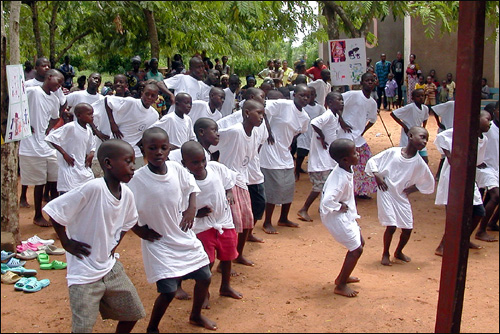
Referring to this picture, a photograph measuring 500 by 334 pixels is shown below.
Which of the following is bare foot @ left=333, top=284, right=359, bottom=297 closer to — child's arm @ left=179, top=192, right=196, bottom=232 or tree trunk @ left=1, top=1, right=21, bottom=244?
child's arm @ left=179, top=192, right=196, bottom=232

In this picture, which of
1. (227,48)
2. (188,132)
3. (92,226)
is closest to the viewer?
(92,226)

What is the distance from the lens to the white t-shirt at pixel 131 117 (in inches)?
301

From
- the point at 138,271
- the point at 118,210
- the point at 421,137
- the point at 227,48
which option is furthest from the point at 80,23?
the point at 118,210

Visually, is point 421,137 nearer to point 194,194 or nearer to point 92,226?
point 194,194

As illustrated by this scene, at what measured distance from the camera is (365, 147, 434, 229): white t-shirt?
20.3 feet

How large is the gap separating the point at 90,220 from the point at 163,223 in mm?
578

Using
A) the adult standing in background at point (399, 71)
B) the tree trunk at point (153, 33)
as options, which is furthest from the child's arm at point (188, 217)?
Answer: the adult standing in background at point (399, 71)

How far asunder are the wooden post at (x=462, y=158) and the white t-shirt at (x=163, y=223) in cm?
173

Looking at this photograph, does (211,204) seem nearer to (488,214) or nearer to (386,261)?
(386,261)

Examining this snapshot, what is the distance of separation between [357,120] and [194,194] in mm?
4892

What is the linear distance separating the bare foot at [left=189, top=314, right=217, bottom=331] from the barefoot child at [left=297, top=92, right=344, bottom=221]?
369cm

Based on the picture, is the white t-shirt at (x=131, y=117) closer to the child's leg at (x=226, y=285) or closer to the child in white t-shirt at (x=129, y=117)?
the child in white t-shirt at (x=129, y=117)

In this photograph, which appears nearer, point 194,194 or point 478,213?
point 194,194

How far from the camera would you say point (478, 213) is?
260 inches
